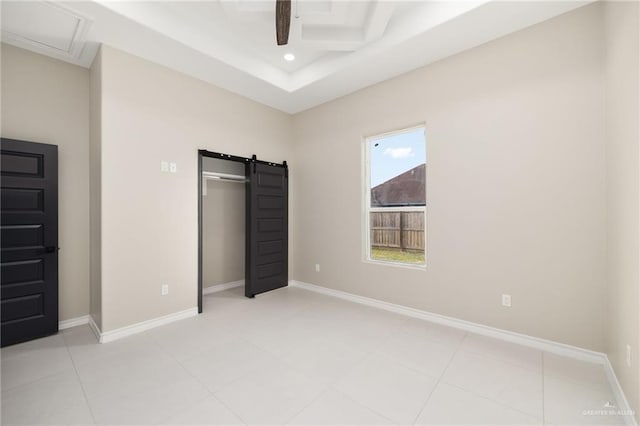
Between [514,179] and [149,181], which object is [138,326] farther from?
[514,179]

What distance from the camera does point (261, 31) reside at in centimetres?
322

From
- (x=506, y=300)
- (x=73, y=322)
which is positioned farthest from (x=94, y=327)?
(x=506, y=300)

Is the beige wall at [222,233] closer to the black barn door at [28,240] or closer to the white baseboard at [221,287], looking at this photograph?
the white baseboard at [221,287]

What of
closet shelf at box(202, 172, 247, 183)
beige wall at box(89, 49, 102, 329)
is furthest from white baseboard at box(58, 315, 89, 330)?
closet shelf at box(202, 172, 247, 183)

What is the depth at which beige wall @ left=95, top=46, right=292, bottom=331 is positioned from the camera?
291 centimetres

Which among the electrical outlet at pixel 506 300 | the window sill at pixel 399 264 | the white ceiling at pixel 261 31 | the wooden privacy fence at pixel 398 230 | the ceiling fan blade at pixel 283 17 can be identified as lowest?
the electrical outlet at pixel 506 300

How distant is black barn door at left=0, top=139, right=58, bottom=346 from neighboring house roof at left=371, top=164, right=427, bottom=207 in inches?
153

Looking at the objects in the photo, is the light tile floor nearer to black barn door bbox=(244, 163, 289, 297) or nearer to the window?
the window

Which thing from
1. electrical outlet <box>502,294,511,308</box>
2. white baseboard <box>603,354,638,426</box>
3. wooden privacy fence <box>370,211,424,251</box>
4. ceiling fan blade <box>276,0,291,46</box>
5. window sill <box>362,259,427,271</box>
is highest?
ceiling fan blade <box>276,0,291,46</box>

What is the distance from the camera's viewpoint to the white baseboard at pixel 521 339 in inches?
78.0

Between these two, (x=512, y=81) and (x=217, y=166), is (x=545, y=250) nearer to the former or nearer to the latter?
(x=512, y=81)

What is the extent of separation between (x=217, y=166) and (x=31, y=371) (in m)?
2.94

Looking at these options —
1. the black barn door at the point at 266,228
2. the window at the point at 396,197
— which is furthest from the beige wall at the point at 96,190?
the window at the point at 396,197

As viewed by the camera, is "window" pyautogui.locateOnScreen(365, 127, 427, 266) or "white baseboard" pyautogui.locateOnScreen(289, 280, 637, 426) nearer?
"white baseboard" pyautogui.locateOnScreen(289, 280, 637, 426)
